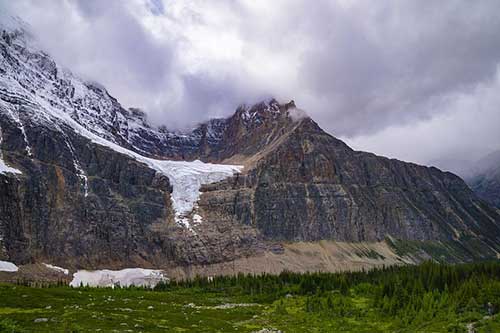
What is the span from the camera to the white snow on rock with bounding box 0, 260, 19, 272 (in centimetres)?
18706

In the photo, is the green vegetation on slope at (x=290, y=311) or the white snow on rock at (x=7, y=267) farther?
the white snow on rock at (x=7, y=267)

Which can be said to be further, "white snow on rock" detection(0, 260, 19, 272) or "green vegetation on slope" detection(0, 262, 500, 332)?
"white snow on rock" detection(0, 260, 19, 272)

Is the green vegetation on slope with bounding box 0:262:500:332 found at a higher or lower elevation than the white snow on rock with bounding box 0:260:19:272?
lower

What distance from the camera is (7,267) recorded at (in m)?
A: 190

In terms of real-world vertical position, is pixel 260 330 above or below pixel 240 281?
below

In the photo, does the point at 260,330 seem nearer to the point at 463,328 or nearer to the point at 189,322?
the point at 189,322

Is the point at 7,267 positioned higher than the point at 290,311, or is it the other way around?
the point at 7,267

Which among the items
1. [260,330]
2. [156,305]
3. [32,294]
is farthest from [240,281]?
[260,330]

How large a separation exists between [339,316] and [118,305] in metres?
34.1

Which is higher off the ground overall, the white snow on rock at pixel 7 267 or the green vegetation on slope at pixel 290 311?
the white snow on rock at pixel 7 267

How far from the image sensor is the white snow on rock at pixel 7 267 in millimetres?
187062

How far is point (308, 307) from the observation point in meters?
80.4

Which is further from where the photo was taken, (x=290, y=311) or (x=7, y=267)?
(x=7, y=267)

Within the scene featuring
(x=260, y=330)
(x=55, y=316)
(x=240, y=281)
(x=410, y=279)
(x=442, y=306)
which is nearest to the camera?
(x=55, y=316)
